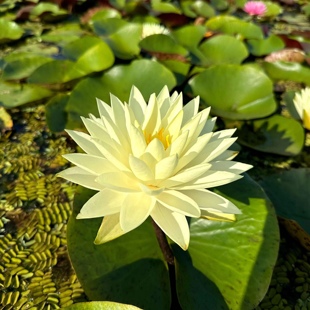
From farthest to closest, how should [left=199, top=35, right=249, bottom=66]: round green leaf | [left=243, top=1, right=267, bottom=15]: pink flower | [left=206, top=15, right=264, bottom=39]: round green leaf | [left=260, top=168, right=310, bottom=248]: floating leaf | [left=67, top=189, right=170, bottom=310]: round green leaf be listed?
[left=243, top=1, right=267, bottom=15]: pink flower, [left=206, top=15, right=264, bottom=39]: round green leaf, [left=199, top=35, right=249, bottom=66]: round green leaf, [left=260, top=168, right=310, bottom=248]: floating leaf, [left=67, top=189, right=170, bottom=310]: round green leaf

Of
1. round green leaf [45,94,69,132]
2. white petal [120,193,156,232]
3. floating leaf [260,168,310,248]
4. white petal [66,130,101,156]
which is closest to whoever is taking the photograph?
white petal [120,193,156,232]

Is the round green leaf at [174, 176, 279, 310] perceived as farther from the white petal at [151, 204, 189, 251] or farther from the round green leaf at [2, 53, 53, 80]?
the round green leaf at [2, 53, 53, 80]

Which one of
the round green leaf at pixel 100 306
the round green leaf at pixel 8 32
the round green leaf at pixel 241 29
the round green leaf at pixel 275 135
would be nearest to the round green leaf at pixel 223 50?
the round green leaf at pixel 241 29

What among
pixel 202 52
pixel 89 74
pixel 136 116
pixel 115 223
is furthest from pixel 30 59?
pixel 115 223

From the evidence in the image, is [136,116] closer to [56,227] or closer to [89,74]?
[56,227]

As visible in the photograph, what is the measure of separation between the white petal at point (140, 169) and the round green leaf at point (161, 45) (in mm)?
1492

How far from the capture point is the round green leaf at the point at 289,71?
219cm

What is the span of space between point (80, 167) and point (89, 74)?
48.8 inches

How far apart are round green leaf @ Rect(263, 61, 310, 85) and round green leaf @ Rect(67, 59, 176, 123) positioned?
84 cm

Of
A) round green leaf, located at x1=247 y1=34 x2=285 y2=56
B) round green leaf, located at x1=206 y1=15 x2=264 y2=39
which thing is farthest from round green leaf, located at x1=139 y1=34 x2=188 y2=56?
round green leaf, located at x1=206 y1=15 x2=264 y2=39

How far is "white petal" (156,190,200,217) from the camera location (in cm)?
76

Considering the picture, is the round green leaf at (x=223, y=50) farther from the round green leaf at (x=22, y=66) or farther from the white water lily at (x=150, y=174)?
the white water lily at (x=150, y=174)

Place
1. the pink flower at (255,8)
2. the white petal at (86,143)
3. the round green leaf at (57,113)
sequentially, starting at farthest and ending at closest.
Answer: the pink flower at (255,8) < the round green leaf at (57,113) < the white petal at (86,143)

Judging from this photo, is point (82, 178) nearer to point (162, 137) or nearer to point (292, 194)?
point (162, 137)
